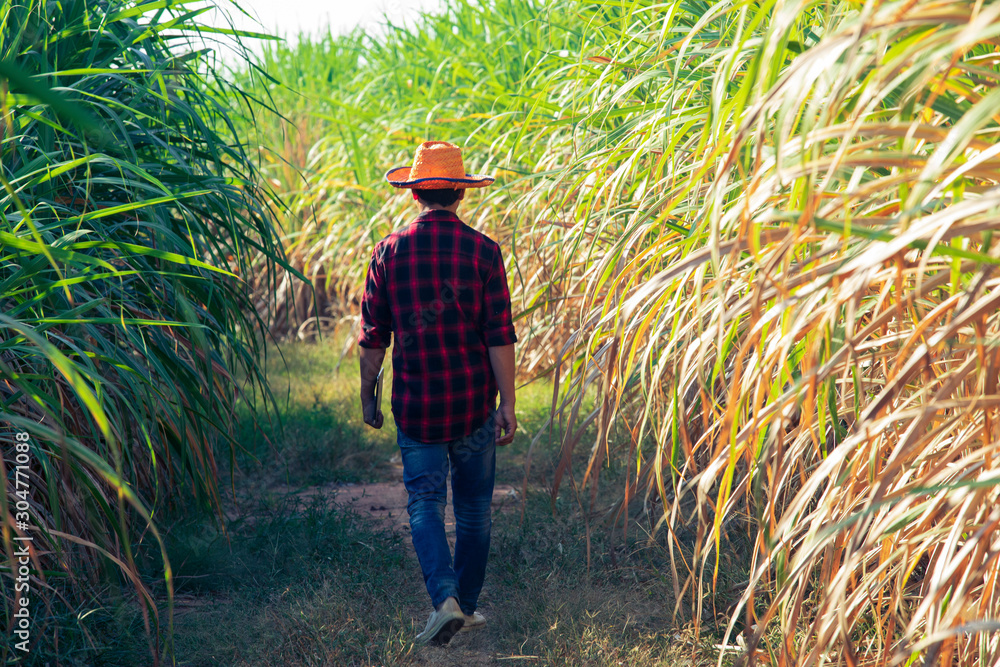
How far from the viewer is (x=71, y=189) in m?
2.67

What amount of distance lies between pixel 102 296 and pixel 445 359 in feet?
3.49

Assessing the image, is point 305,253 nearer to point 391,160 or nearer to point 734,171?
point 391,160

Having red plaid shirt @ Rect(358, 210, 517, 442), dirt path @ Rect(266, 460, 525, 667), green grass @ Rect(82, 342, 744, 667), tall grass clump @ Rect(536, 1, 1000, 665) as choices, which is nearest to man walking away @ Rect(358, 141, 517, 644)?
red plaid shirt @ Rect(358, 210, 517, 442)

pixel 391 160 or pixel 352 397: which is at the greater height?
pixel 391 160

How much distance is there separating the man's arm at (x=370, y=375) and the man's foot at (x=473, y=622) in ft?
2.41

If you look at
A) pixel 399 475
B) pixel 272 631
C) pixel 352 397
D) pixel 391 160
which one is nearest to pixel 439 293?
pixel 272 631

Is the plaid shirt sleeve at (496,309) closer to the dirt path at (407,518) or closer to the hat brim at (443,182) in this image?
the hat brim at (443,182)

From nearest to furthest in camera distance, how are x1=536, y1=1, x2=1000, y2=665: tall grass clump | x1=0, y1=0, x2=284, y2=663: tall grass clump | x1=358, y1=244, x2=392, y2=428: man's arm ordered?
x1=536, y1=1, x2=1000, y2=665: tall grass clump
x1=0, y1=0, x2=284, y2=663: tall grass clump
x1=358, y1=244, x2=392, y2=428: man's arm

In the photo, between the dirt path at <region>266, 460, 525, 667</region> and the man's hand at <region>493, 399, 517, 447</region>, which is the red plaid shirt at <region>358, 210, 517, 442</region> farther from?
the dirt path at <region>266, 460, 525, 667</region>

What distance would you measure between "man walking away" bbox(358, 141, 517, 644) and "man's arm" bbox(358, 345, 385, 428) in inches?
2.7

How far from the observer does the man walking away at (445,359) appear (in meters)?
2.66

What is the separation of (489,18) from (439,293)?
4.07 meters

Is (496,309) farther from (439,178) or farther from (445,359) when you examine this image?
(439,178)

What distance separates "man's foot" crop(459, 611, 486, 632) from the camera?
106 inches
